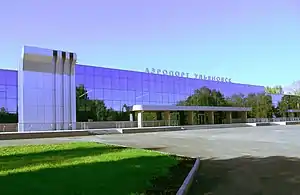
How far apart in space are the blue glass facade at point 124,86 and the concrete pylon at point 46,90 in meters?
1.66

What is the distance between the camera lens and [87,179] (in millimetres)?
8367

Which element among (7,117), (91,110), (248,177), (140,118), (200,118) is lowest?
(248,177)

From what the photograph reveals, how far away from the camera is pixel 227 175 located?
1003 centimetres

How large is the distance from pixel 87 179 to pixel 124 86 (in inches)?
1906

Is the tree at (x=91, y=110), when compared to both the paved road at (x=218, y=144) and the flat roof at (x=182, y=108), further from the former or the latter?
the paved road at (x=218, y=144)

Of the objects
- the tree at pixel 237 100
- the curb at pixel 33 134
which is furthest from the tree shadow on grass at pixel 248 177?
the tree at pixel 237 100

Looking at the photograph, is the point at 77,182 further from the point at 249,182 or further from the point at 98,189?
the point at 249,182

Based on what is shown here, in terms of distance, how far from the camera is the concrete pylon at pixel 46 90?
44281 mm

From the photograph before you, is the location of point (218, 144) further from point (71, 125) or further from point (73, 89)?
point (73, 89)

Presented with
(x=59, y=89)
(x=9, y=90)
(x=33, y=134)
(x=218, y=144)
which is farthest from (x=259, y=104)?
(x=218, y=144)

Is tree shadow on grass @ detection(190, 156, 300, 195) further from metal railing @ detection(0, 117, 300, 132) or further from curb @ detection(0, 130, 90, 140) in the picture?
metal railing @ detection(0, 117, 300, 132)

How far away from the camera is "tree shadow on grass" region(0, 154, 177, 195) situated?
7.15m

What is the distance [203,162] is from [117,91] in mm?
43271

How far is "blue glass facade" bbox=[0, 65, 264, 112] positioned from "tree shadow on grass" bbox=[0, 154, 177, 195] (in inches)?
1524
